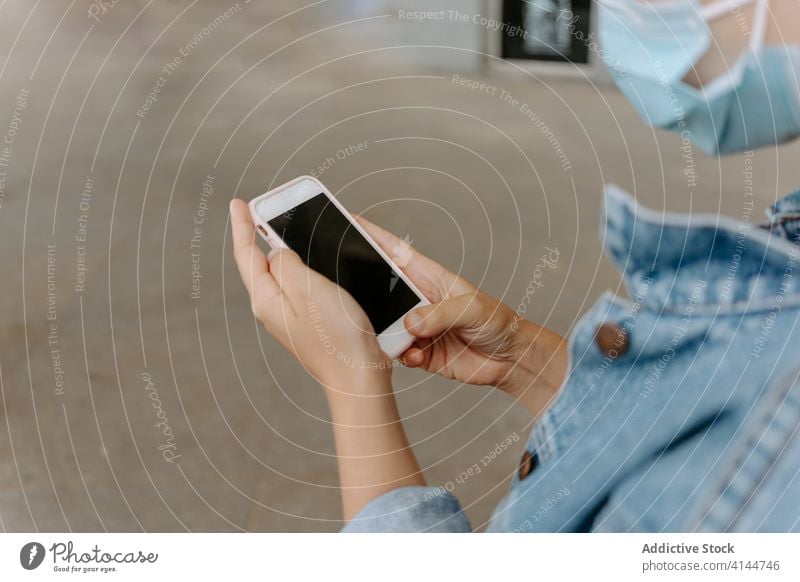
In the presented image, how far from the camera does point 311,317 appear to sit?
0.49 m

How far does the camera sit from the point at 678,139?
50 centimetres

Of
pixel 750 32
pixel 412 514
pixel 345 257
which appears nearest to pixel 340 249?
pixel 345 257

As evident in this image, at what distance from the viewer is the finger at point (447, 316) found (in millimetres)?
490

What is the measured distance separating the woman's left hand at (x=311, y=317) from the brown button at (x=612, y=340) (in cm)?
13

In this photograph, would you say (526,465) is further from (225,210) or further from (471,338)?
(225,210)

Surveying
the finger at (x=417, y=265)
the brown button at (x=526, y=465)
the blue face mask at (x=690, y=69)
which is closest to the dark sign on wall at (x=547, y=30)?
the blue face mask at (x=690, y=69)

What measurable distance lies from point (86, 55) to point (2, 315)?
0.16 meters

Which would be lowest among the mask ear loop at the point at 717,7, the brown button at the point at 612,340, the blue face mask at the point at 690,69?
the brown button at the point at 612,340

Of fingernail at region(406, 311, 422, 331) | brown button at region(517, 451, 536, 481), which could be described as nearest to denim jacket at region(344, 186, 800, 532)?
brown button at region(517, 451, 536, 481)

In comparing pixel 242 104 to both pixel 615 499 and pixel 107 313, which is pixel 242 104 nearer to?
pixel 107 313

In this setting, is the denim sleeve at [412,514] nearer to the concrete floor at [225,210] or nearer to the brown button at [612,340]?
the concrete floor at [225,210]

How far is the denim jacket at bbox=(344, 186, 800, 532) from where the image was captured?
0.50 meters

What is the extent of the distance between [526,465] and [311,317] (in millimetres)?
162
